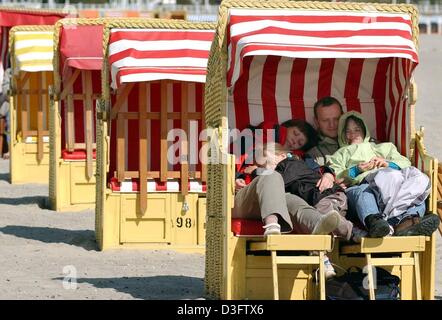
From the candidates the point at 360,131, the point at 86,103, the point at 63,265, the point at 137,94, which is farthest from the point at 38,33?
the point at 360,131

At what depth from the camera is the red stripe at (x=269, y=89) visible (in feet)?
29.2

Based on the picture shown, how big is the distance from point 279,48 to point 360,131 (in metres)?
1.02

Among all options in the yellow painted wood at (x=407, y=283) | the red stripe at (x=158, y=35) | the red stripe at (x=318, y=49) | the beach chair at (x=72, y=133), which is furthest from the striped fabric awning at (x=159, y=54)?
the yellow painted wood at (x=407, y=283)

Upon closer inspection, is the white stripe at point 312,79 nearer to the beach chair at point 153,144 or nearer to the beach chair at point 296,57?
the beach chair at point 296,57

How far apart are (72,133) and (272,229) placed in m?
6.44

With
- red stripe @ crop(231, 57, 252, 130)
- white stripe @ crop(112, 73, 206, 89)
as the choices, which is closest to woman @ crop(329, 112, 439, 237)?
red stripe @ crop(231, 57, 252, 130)

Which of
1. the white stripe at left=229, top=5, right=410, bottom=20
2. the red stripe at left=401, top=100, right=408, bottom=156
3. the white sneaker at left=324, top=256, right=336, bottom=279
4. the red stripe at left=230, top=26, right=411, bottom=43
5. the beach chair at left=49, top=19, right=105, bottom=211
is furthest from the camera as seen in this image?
the beach chair at left=49, top=19, right=105, bottom=211

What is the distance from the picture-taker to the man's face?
8555mm

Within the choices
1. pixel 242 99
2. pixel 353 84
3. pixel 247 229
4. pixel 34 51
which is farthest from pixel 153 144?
pixel 34 51

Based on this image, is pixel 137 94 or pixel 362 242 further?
pixel 137 94

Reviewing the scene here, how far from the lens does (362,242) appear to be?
741 centimetres

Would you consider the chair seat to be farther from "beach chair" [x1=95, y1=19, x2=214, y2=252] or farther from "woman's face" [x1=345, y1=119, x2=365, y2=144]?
"beach chair" [x1=95, y1=19, x2=214, y2=252]

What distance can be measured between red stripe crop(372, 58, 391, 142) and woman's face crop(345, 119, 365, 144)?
1.43ft

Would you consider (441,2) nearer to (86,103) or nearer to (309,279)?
(86,103)
